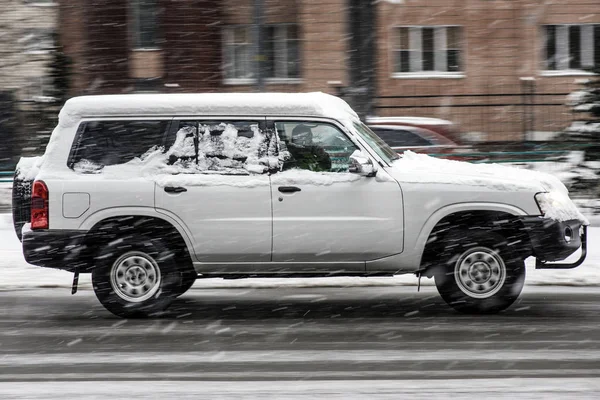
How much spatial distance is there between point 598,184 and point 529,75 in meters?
14.2

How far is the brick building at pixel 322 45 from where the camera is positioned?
2697cm

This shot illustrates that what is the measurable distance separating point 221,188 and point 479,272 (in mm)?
2241

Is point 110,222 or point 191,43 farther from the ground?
point 191,43

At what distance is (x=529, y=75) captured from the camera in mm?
28469

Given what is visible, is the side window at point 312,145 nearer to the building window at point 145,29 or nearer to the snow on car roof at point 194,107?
the snow on car roof at point 194,107

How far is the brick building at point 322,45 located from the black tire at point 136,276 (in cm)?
1750

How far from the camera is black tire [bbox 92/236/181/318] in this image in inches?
346

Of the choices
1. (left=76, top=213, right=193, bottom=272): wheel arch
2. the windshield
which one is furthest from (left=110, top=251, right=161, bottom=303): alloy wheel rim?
the windshield

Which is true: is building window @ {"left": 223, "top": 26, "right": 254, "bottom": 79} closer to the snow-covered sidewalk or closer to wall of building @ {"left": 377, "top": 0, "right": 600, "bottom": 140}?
wall of building @ {"left": 377, "top": 0, "right": 600, "bottom": 140}

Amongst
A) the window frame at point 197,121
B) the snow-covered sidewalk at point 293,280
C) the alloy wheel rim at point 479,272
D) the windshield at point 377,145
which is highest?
the window frame at point 197,121

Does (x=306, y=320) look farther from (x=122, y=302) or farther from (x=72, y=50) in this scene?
(x=72, y=50)

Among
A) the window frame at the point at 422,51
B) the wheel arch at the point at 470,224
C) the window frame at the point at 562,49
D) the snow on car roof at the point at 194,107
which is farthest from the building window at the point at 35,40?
the wheel arch at the point at 470,224

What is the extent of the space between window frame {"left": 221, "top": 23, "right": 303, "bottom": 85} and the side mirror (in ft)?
63.1

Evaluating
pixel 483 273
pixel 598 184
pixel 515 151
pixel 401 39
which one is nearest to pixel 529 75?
pixel 401 39
